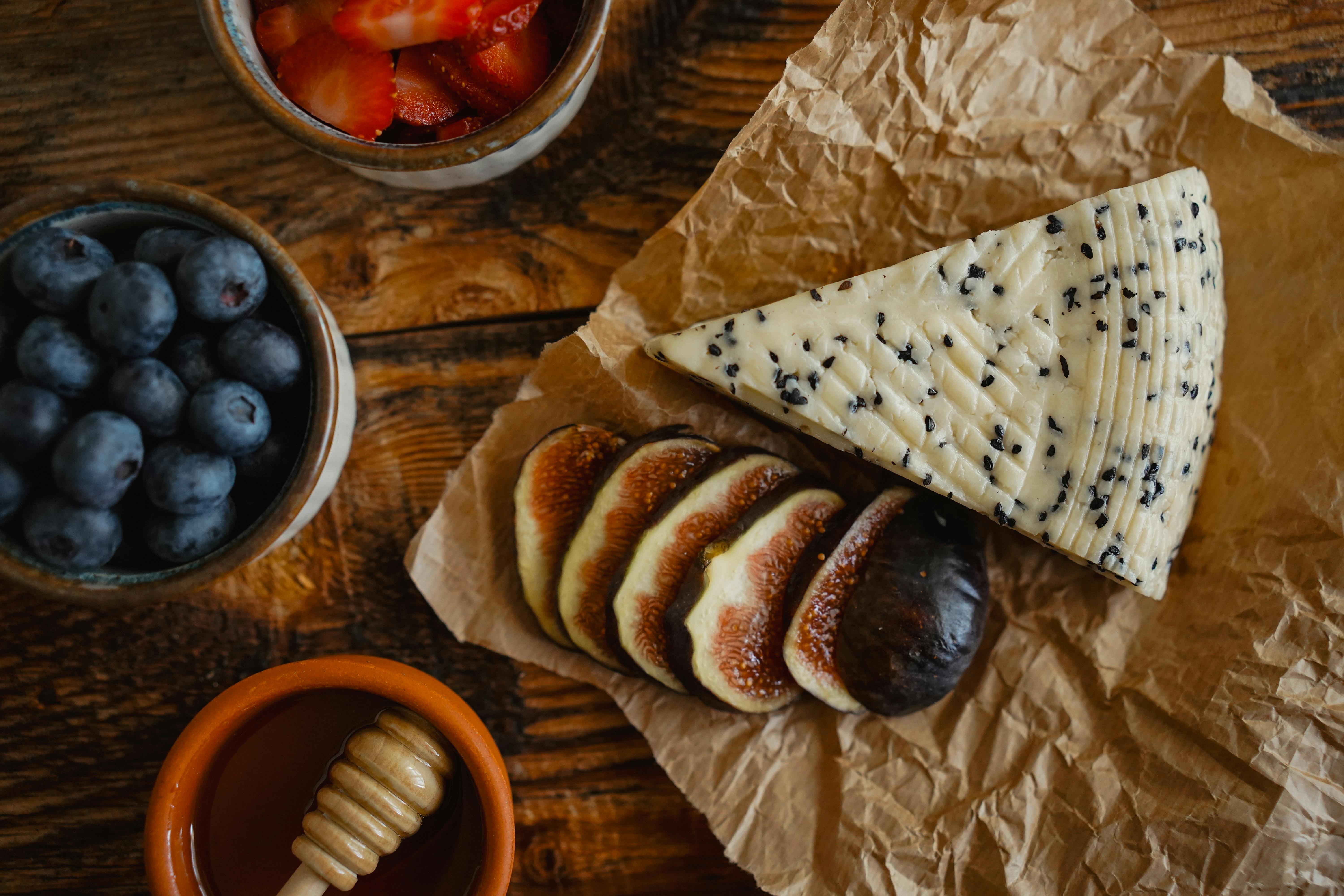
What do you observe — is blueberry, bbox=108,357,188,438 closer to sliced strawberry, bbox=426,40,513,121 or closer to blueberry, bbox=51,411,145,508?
blueberry, bbox=51,411,145,508

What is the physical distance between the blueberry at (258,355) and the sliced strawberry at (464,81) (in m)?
0.58

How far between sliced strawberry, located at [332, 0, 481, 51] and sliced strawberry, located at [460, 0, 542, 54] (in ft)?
0.04

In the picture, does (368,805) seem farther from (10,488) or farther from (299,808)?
(10,488)

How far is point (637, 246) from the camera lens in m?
1.94

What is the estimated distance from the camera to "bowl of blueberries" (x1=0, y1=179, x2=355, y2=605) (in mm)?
1364

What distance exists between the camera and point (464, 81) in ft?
5.39

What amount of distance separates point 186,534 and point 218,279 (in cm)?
43

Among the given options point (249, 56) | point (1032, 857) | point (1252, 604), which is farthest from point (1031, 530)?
point (249, 56)

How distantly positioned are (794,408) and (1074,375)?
1.81 ft

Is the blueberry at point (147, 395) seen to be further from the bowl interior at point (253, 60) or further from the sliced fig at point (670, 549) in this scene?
the sliced fig at point (670, 549)

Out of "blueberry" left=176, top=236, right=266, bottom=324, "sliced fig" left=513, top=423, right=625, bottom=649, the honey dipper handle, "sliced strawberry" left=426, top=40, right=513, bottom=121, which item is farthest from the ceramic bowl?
"sliced strawberry" left=426, top=40, right=513, bottom=121

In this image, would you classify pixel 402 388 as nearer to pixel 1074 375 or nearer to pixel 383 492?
pixel 383 492

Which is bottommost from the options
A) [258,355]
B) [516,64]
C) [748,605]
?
[748,605]

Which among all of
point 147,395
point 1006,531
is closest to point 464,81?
point 147,395
